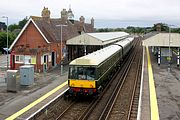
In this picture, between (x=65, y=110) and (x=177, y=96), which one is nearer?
(x=65, y=110)

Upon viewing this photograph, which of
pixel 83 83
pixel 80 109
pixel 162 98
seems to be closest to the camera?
pixel 80 109

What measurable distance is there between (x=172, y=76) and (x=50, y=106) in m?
17.4

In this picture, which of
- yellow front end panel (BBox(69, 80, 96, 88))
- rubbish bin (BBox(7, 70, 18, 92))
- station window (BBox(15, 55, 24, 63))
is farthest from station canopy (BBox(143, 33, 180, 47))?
yellow front end panel (BBox(69, 80, 96, 88))

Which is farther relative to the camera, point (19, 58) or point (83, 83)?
point (19, 58)

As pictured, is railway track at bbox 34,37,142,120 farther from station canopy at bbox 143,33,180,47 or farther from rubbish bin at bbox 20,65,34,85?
station canopy at bbox 143,33,180,47

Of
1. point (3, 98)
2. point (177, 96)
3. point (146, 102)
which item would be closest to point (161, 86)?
point (177, 96)

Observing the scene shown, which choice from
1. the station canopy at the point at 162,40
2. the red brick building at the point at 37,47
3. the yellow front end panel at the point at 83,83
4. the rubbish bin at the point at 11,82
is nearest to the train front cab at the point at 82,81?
the yellow front end panel at the point at 83,83

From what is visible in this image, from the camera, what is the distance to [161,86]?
2531cm

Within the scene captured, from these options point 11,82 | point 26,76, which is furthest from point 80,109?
point 26,76

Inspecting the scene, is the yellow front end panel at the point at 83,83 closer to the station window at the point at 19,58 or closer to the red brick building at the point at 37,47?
the red brick building at the point at 37,47

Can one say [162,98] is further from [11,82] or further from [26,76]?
[11,82]

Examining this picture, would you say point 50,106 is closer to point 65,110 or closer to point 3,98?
point 65,110

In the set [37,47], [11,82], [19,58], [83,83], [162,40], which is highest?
Answer: [162,40]

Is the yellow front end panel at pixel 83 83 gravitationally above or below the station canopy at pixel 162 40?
below
